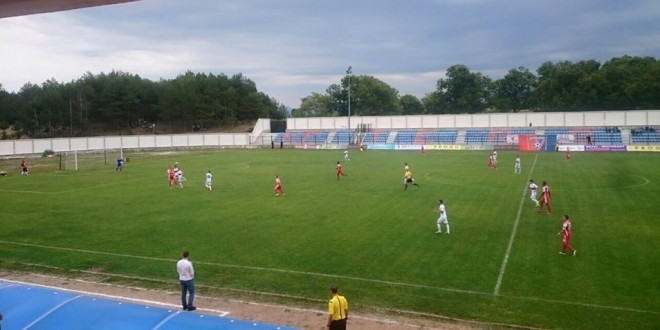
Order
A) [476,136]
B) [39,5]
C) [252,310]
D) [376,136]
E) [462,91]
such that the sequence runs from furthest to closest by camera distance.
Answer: [462,91]
[376,136]
[476,136]
[252,310]
[39,5]

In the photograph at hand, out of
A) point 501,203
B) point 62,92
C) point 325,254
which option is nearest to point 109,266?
point 325,254

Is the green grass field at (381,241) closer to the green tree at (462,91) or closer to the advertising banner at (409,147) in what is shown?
the advertising banner at (409,147)

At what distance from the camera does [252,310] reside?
13945 mm

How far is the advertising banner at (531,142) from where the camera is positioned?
235 feet

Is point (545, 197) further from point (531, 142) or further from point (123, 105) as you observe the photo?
point (123, 105)

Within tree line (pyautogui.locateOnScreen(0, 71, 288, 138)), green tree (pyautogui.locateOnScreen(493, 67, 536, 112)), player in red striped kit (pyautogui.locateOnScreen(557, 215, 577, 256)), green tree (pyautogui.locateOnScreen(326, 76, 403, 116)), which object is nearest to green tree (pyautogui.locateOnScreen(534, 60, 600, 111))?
green tree (pyautogui.locateOnScreen(493, 67, 536, 112))

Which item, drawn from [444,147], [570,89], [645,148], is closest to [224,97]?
[444,147]

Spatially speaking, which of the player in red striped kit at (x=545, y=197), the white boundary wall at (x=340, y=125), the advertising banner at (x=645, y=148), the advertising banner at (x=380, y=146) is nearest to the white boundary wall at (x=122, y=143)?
the white boundary wall at (x=340, y=125)

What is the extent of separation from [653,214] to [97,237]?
24982 mm

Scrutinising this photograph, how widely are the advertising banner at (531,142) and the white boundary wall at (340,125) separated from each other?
785 cm

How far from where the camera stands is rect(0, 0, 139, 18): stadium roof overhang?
793 cm

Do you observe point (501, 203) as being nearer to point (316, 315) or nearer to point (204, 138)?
point (316, 315)

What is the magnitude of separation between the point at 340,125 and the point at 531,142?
33.3 meters

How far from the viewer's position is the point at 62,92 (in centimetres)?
9875
